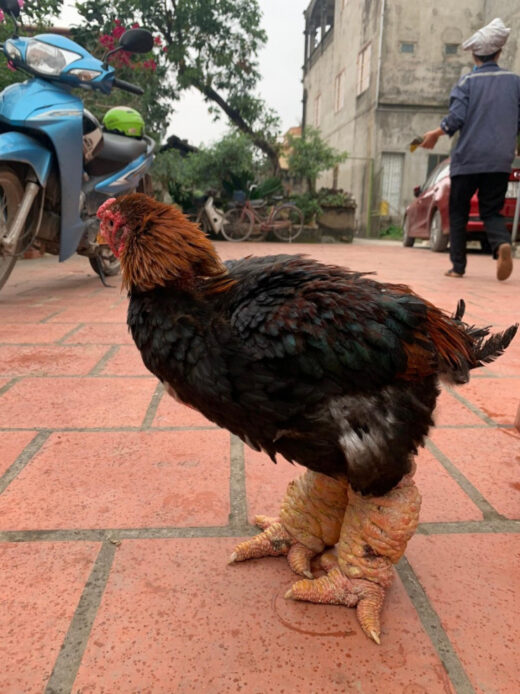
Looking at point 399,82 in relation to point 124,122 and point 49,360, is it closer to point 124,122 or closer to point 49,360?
point 124,122

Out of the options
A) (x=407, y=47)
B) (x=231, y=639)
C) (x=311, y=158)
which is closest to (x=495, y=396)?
(x=231, y=639)

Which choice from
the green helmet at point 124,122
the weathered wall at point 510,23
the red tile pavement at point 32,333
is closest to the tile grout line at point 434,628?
the red tile pavement at point 32,333

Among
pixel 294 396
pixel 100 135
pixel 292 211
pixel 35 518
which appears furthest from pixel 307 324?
pixel 292 211

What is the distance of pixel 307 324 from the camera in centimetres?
113

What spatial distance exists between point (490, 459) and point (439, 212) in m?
8.55

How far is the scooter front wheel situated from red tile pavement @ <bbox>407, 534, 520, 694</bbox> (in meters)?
3.57

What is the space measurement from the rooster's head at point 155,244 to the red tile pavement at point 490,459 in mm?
1194

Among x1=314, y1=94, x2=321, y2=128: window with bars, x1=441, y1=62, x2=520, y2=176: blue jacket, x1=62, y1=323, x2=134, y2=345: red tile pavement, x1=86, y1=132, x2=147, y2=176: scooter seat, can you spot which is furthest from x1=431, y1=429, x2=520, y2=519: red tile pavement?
x1=314, y1=94, x2=321, y2=128: window with bars

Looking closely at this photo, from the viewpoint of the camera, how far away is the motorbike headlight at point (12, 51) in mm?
4098

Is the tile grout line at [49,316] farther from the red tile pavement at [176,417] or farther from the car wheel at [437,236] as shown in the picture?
the car wheel at [437,236]

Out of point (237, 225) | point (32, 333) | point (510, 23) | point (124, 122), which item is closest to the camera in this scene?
point (32, 333)

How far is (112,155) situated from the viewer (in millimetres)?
5219

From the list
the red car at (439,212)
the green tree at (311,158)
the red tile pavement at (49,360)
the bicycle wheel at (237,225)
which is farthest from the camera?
the green tree at (311,158)

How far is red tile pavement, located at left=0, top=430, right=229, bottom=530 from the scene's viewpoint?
1.59m
